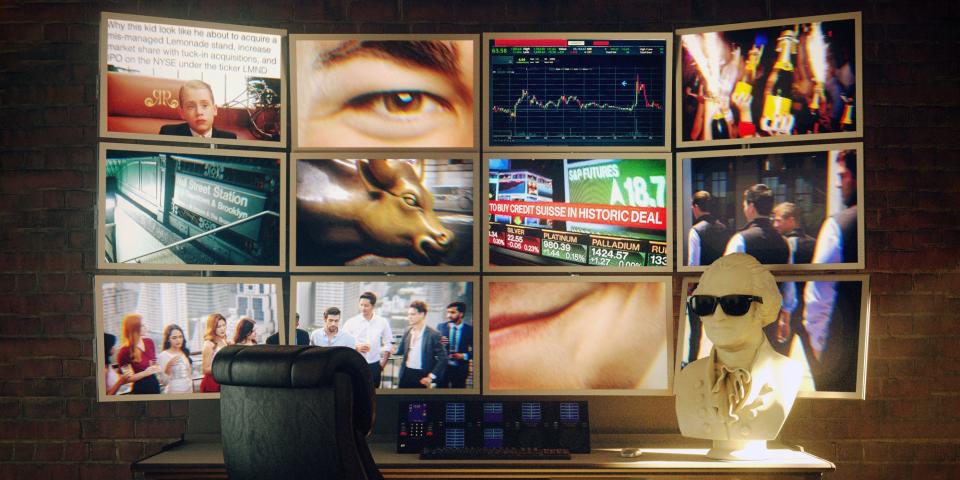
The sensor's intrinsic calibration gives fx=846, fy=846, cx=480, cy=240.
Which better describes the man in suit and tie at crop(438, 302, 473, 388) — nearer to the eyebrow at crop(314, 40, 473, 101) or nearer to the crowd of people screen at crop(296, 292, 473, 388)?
the crowd of people screen at crop(296, 292, 473, 388)

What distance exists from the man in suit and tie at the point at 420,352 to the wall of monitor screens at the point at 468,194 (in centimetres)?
1

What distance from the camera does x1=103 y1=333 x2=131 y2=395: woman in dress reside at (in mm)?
3889

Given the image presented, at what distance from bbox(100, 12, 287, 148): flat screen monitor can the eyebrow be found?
0.90 ft

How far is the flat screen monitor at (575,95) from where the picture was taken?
405 centimetres

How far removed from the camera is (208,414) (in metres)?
4.05

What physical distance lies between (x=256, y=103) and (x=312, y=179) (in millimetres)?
447

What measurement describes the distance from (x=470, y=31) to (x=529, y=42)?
0.31 m

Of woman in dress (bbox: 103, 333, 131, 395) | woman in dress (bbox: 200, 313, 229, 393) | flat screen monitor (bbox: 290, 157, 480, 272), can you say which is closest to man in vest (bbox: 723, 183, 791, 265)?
flat screen monitor (bbox: 290, 157, 480, 272)

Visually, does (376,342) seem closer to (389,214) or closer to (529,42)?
(389,214)

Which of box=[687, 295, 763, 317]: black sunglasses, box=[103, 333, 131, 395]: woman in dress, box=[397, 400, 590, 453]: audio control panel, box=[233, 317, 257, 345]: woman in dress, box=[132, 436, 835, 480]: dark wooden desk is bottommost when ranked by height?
box=[132, 436, 835, 480]: dark wooden desk

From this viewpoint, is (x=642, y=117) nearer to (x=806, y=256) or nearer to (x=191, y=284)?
(x=806, y=256)

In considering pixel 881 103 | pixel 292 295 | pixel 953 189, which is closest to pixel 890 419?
pixel 953 189

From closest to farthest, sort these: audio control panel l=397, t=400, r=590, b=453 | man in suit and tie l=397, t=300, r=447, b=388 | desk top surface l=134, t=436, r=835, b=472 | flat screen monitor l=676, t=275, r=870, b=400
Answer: desk top surface l=134, t=436, r=835, b=472
audio control panel l=397, t=400, r=590, b=453
flat screen monitor l=676, t=275, r=870, b=400
man in suit and tie l=397, t=300, r=447, b=388

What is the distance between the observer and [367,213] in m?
4.04
